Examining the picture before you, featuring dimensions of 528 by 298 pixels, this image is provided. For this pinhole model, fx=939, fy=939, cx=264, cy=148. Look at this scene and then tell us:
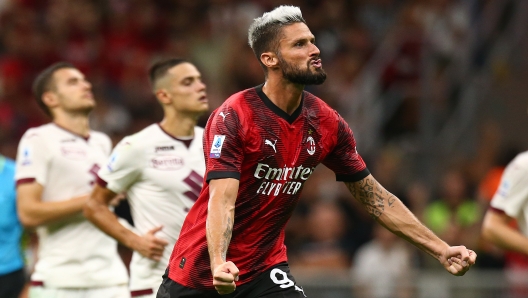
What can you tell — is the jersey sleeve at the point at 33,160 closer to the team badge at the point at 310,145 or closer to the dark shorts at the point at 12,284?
the dark shorts at the point at 12,284

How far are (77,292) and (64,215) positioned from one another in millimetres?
605

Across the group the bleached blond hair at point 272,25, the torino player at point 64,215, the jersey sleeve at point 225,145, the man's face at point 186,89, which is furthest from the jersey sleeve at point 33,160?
the bleached blond hair at point 272,25

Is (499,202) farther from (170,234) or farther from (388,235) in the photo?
(388,235)

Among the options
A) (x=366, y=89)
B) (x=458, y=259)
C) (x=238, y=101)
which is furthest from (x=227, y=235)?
(x=366, y=89)

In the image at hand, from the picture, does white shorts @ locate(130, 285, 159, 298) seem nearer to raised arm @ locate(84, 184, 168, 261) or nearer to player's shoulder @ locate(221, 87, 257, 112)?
raised arm @ locate(84, 184, 168, 261)

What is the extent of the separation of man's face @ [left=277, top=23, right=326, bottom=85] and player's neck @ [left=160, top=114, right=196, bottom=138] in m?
1.93

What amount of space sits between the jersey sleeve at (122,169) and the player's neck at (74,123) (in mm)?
909

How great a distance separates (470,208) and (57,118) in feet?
20.1

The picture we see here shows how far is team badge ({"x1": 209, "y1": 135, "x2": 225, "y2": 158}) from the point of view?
16.5ft

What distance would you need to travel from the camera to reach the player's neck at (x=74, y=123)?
7607mm

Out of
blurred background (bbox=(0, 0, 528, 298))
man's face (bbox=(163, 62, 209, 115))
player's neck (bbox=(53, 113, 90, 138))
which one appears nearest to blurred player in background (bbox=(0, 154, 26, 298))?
player's neck (bbox=(53, 113, 90, 138))

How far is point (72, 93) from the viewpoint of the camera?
25.1 ft

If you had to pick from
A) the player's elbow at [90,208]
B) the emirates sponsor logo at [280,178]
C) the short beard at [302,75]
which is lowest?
the player's elbow at [90,208]

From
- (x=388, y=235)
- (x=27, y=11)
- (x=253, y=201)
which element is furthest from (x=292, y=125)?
(x=27, y=11)
